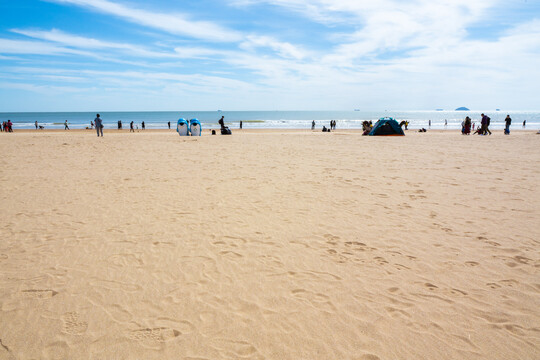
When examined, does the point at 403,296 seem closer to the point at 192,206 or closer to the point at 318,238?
the point at 318,238

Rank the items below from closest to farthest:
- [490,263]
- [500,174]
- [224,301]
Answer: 1. [224,301]
2. [490,263]
3. [500,174]

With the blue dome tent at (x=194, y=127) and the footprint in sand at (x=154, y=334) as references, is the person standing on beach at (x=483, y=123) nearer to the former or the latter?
the blue dome tent at (x=194, y=127)

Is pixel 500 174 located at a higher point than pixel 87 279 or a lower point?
higher

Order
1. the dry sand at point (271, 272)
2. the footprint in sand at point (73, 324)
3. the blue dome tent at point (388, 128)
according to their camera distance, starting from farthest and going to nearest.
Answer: the blue dome tent at point (388, 128) < the footprint in sand at point (73, 324) < the dry sand at point (271, 272)

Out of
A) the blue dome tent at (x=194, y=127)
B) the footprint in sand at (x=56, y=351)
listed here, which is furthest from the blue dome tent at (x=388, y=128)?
the footprint in sand at (x=56, y=351)

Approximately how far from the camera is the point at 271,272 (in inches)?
157

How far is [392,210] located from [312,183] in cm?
292

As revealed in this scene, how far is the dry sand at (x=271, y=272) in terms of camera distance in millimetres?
2811

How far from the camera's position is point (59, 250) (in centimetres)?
461

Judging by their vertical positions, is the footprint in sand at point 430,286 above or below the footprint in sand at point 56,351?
above

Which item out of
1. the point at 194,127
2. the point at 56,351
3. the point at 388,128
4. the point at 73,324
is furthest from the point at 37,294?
the point at 388,128

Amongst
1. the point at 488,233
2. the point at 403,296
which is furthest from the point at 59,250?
the point at 488,233

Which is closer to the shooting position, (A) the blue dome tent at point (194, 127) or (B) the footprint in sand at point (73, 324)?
(B) the footprint in sand at point (73, 324)

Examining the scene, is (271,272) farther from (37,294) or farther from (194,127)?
(194,127)
